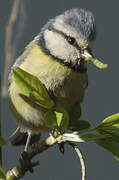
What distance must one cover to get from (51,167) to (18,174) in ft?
10.5

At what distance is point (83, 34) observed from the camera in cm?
149

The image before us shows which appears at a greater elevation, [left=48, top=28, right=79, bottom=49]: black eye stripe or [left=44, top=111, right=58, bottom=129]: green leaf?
[left=48, top=28, right=79, bottom=49]: black eye stripe

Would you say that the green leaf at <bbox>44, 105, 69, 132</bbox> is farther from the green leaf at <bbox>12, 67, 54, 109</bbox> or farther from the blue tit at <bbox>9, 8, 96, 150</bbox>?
the blue tit at <bbox>9, 8, 96, 150</bbox>


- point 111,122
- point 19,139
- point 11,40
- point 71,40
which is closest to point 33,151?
point 111,122

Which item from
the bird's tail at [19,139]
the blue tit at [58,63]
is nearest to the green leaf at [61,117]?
the blue tit at [58,63]

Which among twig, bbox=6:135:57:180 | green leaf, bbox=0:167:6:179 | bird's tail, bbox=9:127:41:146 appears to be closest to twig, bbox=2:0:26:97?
twig, bbox=6:135:57:180

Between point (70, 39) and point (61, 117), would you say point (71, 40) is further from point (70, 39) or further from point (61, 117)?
point (61, 117)

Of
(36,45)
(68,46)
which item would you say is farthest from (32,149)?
(36,45)

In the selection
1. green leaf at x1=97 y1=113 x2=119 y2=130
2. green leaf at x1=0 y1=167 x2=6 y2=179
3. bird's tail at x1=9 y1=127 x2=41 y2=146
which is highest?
green leaf at x1=97 y1=113 x2=119 y2=130

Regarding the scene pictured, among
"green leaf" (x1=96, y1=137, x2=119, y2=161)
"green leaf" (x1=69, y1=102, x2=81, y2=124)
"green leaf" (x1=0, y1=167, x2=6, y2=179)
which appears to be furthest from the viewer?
"green leaf" (x1=69, y1=102, x2=81, y2=124)

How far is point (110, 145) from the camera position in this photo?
97cm

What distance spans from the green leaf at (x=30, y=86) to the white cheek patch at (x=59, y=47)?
2.14 feet

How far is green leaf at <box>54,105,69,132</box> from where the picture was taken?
962mm

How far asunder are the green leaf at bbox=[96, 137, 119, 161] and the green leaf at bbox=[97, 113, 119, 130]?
1.2 inches
